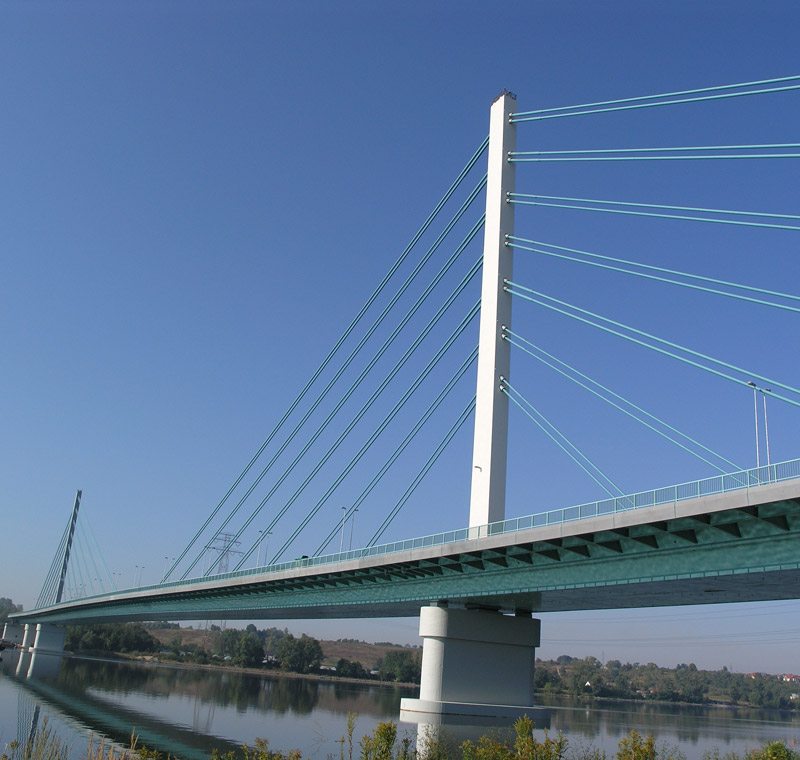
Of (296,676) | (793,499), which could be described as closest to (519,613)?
(793,499)

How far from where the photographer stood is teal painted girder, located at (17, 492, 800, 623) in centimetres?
1848

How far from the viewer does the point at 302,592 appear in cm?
4041

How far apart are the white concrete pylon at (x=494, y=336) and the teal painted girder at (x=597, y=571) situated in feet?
8.39

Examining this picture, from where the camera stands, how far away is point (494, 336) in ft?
95.3

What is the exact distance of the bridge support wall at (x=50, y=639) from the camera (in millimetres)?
102312

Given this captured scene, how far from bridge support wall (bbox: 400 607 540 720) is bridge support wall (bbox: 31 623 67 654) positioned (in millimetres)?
90818

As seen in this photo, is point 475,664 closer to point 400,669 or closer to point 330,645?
point 400,669

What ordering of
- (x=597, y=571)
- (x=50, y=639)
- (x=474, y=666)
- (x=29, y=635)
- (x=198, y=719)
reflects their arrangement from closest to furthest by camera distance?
(x=597, y=571), (x=474, y=666), (x=198, y=719), (x=50, y=639), (x=29, y=635)

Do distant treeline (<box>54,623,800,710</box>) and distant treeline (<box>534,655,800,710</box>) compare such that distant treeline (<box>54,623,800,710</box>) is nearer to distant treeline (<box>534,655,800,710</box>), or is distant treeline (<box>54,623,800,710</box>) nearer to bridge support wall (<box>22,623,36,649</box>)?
distant treeline (<box>534,655,800,710</box>)

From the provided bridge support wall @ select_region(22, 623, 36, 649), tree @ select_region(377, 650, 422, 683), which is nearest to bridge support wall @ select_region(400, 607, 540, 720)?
tree @ select_region(377, 650, 422, 683)

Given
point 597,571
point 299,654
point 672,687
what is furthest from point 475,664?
point 672,687

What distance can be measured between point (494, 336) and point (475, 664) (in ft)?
41.8

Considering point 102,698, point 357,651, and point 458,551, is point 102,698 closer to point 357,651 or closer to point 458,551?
point 458,551

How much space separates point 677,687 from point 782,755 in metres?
151
